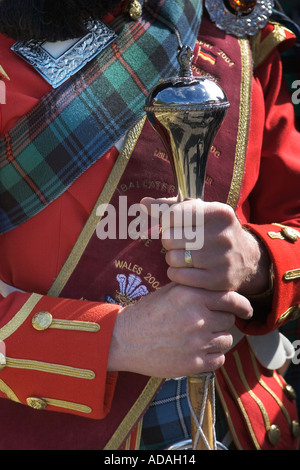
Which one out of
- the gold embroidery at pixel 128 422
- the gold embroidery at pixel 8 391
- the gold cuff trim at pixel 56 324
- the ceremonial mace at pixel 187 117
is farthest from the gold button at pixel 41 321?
the ceremonial mace at pixel 187 117

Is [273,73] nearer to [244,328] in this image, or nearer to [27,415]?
[244,328]

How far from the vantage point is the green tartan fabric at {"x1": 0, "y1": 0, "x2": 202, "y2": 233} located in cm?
130

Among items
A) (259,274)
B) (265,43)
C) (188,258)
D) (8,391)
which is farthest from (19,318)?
(265,43)

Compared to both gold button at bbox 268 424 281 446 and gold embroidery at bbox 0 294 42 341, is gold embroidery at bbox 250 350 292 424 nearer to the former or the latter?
gold button at bbox 268 424 281 446

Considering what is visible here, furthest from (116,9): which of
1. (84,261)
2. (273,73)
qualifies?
(84,261)

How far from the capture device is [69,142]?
1.30 meters

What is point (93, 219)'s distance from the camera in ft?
4.37

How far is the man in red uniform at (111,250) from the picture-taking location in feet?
3.94

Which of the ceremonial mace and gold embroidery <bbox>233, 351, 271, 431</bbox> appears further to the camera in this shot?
gold embroidery <bbox>233, 351, 271, 431</bbox>

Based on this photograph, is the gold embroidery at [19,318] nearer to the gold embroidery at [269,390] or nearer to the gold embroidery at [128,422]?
the gold embroidery at [128,422]

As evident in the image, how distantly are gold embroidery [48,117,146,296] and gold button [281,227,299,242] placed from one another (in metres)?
A: 0.39

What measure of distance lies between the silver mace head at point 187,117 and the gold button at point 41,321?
38cm

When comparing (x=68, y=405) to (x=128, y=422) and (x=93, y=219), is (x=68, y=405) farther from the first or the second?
(x=93, y=219)

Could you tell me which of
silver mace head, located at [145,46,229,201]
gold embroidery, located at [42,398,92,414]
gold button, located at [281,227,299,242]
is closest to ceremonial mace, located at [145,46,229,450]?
silver mace head, located at [145,46,229,201]
